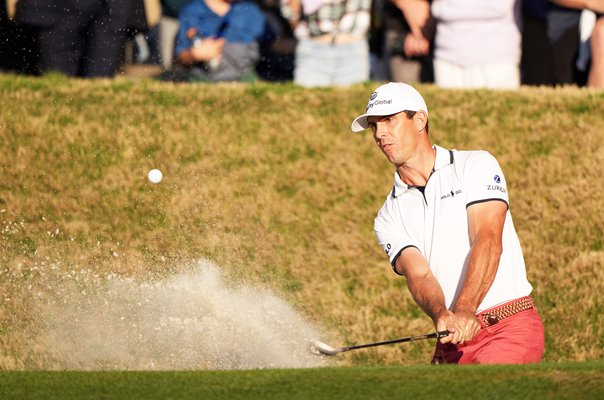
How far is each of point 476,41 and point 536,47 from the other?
92 centimetres

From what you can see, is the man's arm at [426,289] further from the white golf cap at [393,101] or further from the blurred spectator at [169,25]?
the blurred spectator at [169,25]

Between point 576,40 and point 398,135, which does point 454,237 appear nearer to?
point 398,135

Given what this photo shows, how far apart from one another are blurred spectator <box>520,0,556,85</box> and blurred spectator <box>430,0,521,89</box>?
32 centimetres

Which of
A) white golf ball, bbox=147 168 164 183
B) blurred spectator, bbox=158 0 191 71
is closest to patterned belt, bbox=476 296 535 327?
white golf ball, bbox=147 168 164 183

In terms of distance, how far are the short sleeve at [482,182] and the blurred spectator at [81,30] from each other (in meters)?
6.11

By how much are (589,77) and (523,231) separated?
184 cm

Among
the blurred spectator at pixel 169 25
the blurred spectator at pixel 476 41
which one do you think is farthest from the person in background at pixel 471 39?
the blurred spectator at pixel 169 25

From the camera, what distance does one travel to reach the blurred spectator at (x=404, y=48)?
12711 mm

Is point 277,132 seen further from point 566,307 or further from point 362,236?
point 566,307

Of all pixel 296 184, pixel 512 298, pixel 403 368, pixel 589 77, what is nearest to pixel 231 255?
pixel 296 184

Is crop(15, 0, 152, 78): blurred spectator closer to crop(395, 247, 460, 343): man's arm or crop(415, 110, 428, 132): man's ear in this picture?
crop(415, 110, 428, 132): man's ear

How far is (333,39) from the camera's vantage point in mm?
12484

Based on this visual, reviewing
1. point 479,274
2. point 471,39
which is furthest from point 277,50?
point 479,274

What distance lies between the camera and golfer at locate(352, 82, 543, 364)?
701cm
